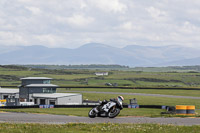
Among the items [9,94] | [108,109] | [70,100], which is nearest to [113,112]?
[108,109]

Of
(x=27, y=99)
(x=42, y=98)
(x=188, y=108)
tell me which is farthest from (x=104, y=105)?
(x=27, y=99)

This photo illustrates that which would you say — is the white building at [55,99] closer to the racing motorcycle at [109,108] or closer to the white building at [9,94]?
the white building at [9,94]

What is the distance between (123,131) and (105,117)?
1013 centimetres

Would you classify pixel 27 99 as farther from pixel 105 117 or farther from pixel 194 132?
pixel 194 132

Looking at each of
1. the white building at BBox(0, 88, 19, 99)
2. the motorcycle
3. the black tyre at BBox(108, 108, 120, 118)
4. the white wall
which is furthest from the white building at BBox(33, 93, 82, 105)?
the black tyre at BBox(108, 108, 120, 118)

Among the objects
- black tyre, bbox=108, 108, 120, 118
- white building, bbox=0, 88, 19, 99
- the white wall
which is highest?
white building, bbox=0, 88, 19, 99

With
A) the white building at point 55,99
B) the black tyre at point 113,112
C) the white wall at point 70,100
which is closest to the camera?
the black tyre at point 113,112

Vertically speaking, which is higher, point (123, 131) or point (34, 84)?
point (34, 84)

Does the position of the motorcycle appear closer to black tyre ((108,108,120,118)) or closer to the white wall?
black tyre ((108,108,120,118))

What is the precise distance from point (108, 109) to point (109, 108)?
0.45 feet

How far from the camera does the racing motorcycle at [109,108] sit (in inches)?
1220

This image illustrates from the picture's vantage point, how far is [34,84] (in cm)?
8269

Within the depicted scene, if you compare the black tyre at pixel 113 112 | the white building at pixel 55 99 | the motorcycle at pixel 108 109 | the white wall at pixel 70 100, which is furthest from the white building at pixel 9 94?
the black tyre at pixel 113 112

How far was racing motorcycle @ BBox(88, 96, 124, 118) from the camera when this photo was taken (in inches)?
1220
